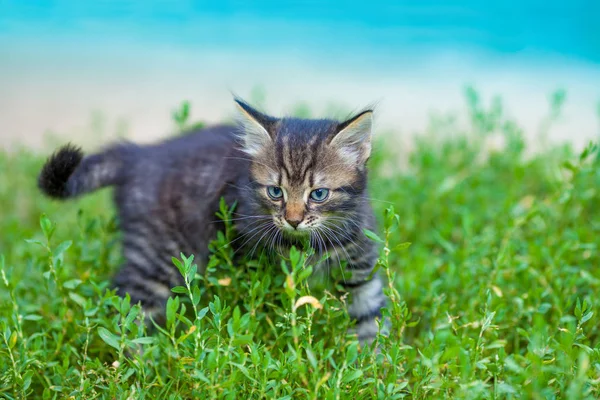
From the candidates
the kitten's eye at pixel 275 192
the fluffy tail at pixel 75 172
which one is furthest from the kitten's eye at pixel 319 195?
the fluffy tail at pixel 75 172

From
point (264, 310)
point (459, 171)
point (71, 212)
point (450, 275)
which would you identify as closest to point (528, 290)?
point (450, 275)

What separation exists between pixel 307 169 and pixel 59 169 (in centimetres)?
136

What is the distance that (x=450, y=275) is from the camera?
12.6 feet

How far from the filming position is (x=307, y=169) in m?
3.13

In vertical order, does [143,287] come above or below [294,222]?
below

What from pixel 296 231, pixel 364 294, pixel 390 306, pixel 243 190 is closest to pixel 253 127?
pixel 243 190

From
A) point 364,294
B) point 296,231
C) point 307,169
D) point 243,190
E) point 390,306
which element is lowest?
point 390,306

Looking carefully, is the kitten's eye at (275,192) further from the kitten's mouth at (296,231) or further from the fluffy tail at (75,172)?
the fluffy tail at (75,172)

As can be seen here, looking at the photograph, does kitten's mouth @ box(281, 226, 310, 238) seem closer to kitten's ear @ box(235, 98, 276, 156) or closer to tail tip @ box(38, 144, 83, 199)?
kitten's ear @ box(235, 98, 276, 156)

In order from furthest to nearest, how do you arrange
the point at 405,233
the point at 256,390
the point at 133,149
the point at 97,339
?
the point at 405,233, the point at 133,149, the point at 97,339, the point at 256,390

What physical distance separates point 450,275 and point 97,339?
6.73ft

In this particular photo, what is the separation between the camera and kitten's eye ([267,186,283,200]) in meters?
3.15

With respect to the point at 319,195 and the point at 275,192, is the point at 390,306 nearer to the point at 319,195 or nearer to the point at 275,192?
the point at 319,195

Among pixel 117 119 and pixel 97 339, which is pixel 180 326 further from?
pixel 117 119
